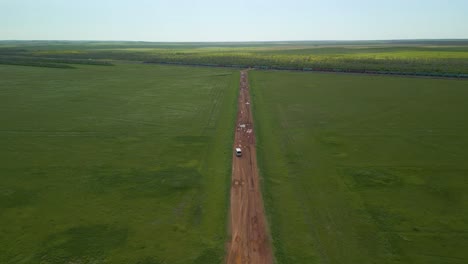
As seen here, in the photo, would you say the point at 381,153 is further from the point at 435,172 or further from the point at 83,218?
the point at 83,218

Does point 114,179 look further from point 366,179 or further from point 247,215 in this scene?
point 366,179

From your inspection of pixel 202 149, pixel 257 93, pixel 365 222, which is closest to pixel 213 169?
pixel 202 149

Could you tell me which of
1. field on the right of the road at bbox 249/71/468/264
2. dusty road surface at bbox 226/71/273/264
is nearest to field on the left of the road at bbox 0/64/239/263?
dusty road surface at bbox 226/71/273/264

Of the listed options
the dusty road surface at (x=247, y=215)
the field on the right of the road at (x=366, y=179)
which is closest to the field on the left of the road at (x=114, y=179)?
the dusty road surface at (x=247, y=215)

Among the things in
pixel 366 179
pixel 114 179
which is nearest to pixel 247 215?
pixel 366 179

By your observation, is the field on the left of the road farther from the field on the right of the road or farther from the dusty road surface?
the field on the right of the road

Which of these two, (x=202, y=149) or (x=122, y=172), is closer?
(x=122, y=172)
